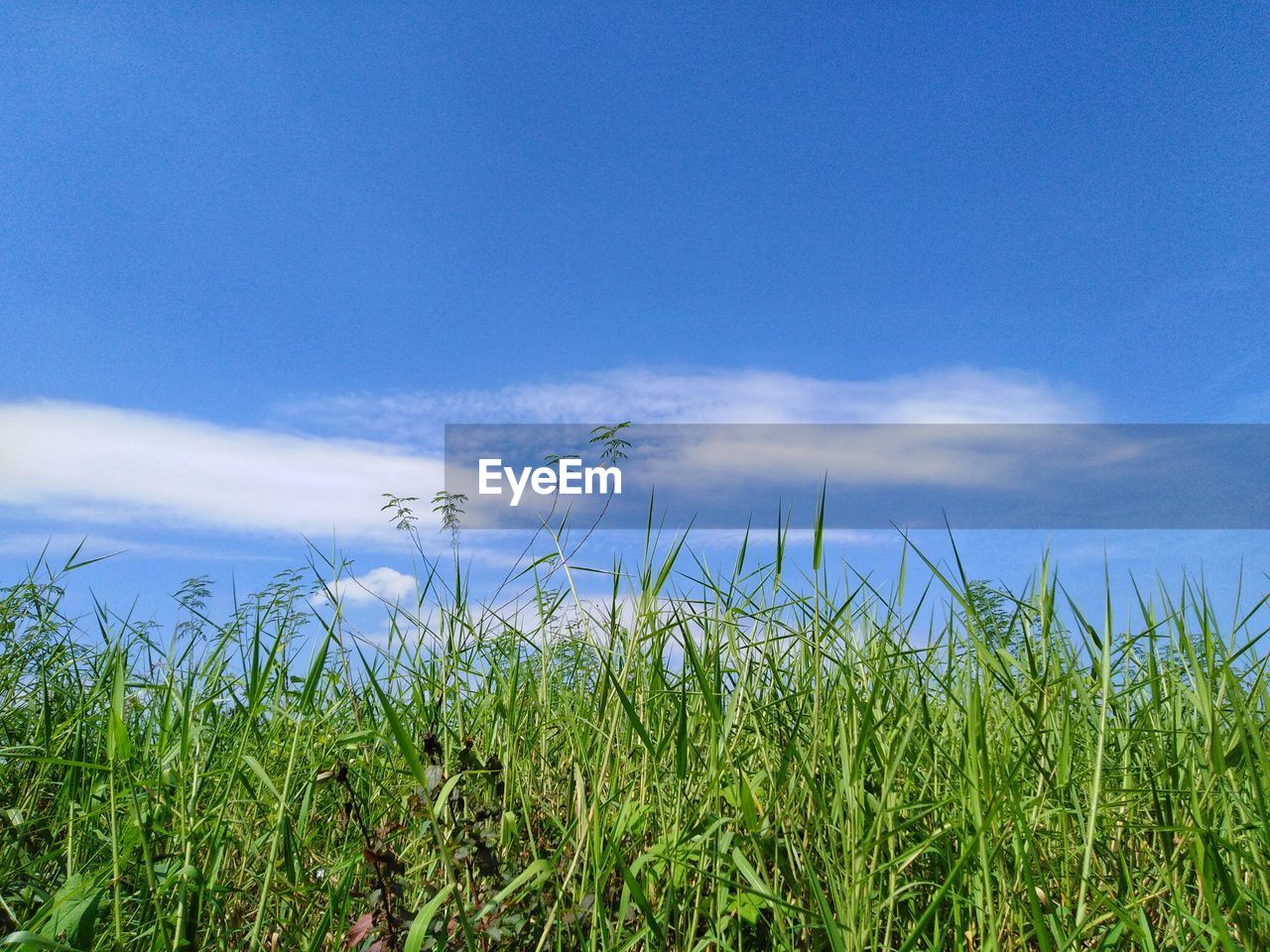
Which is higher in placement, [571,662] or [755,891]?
[571,662]

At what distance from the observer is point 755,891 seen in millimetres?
2180

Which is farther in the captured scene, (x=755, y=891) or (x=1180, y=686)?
(x=1180, y=686)

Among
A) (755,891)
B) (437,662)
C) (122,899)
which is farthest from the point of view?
(437,662)

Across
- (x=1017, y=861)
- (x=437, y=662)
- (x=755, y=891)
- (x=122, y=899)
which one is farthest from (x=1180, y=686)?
(x=122, y=899)

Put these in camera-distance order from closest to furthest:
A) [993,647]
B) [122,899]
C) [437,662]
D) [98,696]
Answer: [122,899] → [993,647] → [437,662] → [98,696]

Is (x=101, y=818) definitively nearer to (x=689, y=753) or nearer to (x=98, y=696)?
(x=98, y=696)

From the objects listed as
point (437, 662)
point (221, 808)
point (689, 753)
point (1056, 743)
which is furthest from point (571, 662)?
point (1056, 743)

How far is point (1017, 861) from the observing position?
2.22 metres

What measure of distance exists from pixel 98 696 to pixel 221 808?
143 cm

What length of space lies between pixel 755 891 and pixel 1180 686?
1.28m

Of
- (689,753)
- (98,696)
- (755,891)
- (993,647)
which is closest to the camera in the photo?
(755,891)

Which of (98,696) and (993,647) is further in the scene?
(98,696)

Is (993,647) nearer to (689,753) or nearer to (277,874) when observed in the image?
(689,753)

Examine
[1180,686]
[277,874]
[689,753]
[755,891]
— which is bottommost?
[277,874]
